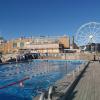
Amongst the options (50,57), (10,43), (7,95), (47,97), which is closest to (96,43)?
(50,57)

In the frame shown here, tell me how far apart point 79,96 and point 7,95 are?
6.20 m

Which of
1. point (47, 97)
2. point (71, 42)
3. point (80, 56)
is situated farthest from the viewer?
point (71, 42)

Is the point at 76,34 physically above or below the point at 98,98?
above

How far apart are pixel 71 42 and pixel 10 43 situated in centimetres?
2326

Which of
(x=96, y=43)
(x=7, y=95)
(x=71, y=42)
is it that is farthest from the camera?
(x=71, y=42)

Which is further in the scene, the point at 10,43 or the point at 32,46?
the point at 10,43

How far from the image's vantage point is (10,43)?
86.3 meters

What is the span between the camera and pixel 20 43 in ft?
274

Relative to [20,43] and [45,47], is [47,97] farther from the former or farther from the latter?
[20,43]

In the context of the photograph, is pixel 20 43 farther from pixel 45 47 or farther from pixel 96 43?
pixel 96 43

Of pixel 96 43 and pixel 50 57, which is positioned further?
pixel 96 43

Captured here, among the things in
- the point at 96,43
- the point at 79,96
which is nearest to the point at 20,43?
the point at 96,43

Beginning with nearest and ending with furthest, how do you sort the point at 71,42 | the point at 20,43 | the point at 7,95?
the point at 7,95, the point at 20,43, the point at 71,42

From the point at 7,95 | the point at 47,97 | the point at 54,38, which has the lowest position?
the point at 7,95
